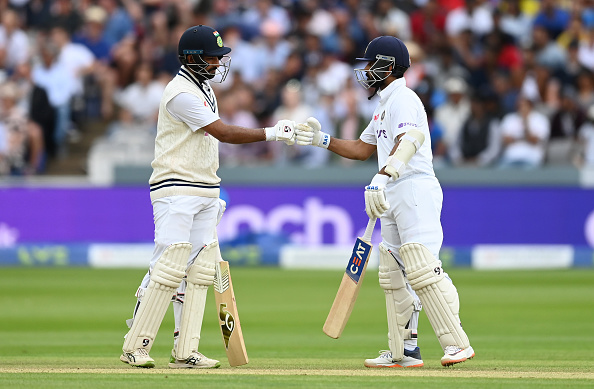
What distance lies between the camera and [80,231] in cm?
1382

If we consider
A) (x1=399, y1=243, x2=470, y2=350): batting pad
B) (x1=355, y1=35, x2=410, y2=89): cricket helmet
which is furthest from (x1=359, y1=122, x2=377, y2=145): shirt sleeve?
(x1=399, y1=243, x2=470, y2=350): batting pad

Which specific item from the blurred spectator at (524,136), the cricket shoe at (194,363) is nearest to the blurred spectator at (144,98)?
the blurred spectator at (524,136)

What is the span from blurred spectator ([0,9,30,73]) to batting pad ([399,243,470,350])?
1071 cm

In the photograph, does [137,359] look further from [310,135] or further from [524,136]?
[524,136]

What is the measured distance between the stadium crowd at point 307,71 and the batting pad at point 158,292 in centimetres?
810

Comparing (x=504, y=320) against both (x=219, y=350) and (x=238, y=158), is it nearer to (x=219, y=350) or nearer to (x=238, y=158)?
(x=219, y=350)

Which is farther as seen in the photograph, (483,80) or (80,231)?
(483,80)

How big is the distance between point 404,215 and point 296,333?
2.45 m

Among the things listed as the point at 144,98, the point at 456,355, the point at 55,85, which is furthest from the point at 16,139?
the point at 456,355

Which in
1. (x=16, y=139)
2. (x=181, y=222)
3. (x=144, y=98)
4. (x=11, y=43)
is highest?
(x=11, y=43)

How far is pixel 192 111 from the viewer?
5.98 metres

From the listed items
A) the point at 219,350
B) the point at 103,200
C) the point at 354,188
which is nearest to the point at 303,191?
the point at 354,188

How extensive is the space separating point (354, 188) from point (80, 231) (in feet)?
11.6

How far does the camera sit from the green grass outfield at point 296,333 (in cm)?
555
